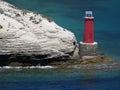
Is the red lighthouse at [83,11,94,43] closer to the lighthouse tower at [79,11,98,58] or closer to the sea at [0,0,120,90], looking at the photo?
the lighthouse tower at [79,11,98,58]

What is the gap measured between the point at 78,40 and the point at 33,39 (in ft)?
29.4

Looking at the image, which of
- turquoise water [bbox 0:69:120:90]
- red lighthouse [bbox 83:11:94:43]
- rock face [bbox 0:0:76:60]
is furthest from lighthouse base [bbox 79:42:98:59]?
turquoise water [bbox 0:69:120:90]

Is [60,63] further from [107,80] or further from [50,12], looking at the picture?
[50,12]

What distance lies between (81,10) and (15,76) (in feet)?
81.6

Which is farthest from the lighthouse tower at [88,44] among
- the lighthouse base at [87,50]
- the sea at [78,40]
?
the sea at [78,40]

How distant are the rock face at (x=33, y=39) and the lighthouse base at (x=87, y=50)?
2.76 feet

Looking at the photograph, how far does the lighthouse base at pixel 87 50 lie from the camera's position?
48312 mm

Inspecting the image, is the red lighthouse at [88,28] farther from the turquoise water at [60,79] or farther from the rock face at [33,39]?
the turquoise water at [60,79]

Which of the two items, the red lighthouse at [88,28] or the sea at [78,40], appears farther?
the red lighthouse at [88,28]

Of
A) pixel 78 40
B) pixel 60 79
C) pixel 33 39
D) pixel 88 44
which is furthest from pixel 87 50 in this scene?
pixel 78 40

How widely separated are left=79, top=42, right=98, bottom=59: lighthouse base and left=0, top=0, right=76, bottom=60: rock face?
0.84m

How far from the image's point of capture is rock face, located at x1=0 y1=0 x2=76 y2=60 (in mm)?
46250

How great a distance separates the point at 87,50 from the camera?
48406 mm

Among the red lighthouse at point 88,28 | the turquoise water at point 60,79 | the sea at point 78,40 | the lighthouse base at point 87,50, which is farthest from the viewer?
the red lighthouse at point 88,28
